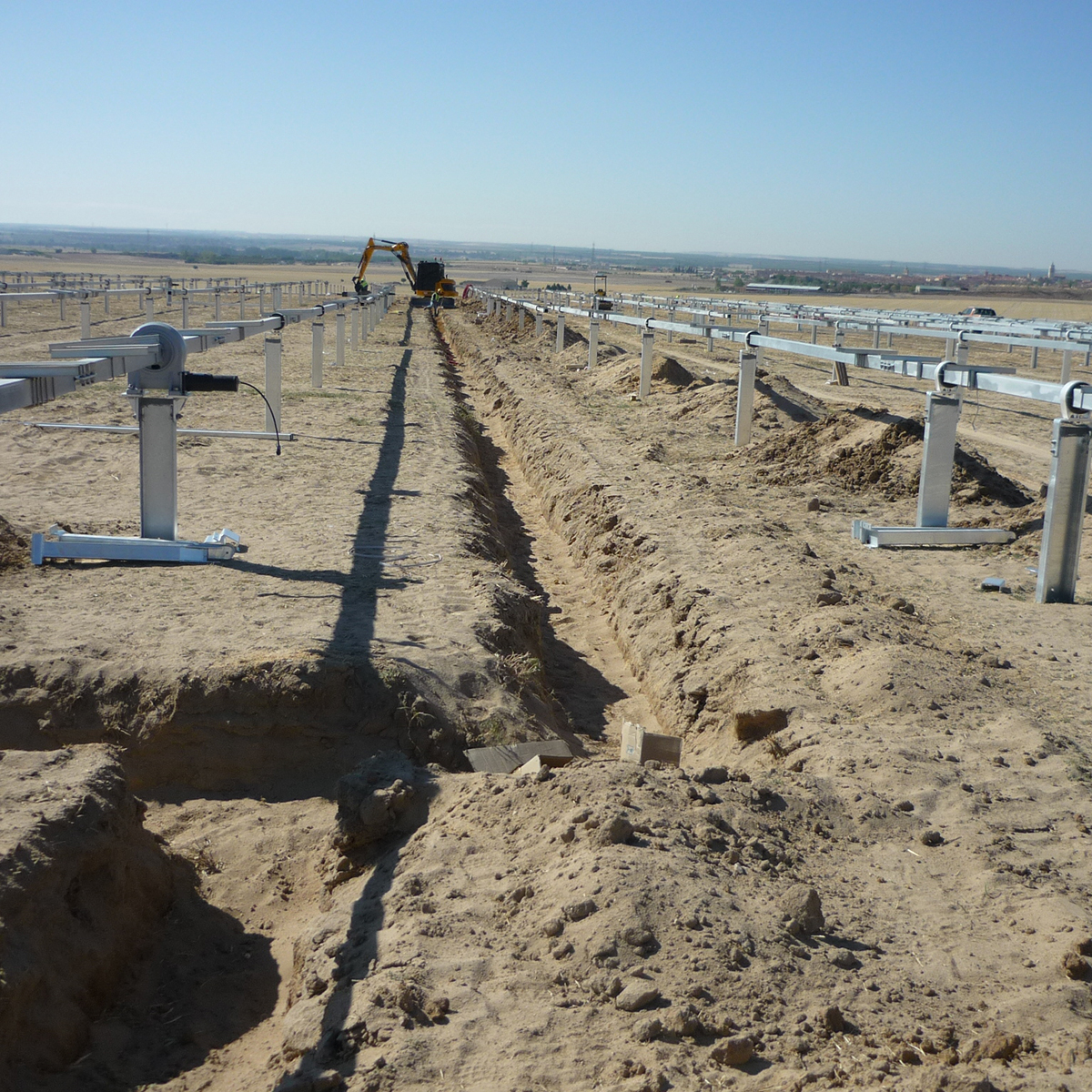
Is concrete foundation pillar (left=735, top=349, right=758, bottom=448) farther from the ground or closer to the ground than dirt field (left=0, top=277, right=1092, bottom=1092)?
farther from the ground

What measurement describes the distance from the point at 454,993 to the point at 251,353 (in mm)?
21437

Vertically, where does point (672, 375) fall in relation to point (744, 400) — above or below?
above

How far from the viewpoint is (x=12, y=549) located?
7.55 meters

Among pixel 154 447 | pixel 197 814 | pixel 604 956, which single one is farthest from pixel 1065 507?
pixel 154 447

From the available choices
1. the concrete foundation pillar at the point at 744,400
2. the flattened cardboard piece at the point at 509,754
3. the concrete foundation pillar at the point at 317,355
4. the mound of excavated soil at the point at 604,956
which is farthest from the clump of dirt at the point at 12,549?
the concrete foundation pillar at the point at 317,355

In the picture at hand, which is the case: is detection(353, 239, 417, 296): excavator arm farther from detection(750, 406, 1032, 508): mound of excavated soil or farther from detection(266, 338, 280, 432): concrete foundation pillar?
detection(750, 406, 1032, 508): mound of excavated soil

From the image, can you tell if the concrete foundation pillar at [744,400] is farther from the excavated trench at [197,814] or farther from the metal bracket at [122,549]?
the metal bracket at [122,549]

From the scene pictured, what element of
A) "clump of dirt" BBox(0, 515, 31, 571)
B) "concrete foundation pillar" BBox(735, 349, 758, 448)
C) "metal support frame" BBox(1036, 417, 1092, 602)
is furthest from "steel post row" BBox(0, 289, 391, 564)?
"concrete foundation pillar" BBox(735, 349, 758, 448)

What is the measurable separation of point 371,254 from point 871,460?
24.7 metres

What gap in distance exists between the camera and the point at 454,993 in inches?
129

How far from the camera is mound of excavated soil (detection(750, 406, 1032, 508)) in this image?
11453 millimetres

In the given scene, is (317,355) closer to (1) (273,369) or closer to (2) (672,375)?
(1) (273,369)

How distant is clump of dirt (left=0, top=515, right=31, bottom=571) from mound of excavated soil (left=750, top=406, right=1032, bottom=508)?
8.39 meters

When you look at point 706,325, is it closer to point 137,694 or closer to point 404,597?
point 404,597
